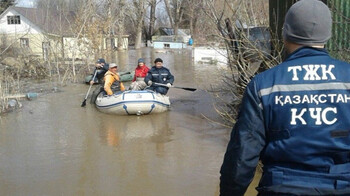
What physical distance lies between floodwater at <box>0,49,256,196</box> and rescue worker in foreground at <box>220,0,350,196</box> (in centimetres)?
367

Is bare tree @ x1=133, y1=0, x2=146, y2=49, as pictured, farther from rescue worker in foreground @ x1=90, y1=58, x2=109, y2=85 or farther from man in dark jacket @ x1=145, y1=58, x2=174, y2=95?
man in dark jacket @ x1=145, y1=58, x2=174, y2=95

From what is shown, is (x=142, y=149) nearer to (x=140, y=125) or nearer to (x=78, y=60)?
(x=140, y=125)

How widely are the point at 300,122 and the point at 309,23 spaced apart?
46 centimetres

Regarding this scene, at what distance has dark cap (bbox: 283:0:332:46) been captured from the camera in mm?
1915

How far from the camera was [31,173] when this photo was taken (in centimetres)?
642

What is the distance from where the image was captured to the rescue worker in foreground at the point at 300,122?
1805mm

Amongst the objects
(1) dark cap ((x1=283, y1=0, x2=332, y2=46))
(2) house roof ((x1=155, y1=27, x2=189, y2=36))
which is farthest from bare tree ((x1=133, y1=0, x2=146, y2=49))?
(1) dark cap ((x1=283, y1=0, x2=332, y2=46))

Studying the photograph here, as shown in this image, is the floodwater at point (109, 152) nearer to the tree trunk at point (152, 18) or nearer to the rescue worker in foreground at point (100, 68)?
the rescue worker in foreground at point (100, 68)

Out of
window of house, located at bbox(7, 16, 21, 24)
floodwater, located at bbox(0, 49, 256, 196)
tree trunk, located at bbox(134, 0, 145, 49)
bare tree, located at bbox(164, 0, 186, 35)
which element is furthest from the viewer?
bare tree, located at bbox(164, 0, 186, 35)

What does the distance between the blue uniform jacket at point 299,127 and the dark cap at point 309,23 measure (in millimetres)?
53

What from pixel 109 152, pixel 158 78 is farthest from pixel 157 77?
pixel 109 152

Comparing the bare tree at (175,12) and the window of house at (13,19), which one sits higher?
the bare tree at (175,12)

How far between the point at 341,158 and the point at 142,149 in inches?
237

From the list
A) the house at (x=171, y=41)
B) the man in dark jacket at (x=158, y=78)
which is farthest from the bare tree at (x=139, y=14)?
the man in dark jacket at (x=158, y=78)
